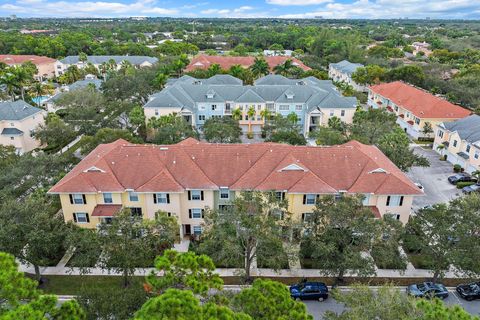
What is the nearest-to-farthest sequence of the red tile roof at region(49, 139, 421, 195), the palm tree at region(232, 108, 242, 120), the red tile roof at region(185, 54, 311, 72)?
the red tile roof at region(49, 139, 421, 195), the palm tree at region(232, 108, 242, 120), the red tile roof at region(185, 54, 311, 72)

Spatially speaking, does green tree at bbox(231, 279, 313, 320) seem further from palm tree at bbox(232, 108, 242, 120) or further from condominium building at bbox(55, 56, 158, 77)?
condominium building at bbox(55, 56, 158, 77)

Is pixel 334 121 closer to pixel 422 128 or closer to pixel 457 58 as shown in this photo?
pixel 422 128

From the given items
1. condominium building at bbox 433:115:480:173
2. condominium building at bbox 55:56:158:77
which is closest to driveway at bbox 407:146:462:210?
condominium building at bbox 433:115:480:173

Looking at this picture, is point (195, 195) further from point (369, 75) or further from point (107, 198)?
point (369, 75)

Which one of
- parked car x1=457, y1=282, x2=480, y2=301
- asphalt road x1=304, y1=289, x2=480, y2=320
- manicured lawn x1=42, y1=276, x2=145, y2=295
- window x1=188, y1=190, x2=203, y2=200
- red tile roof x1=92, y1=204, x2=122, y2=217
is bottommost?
asphalt road x1=304, y1=289, x2=480, y2=320

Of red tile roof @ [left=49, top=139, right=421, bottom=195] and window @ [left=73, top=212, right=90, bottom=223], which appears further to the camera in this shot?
window @ [left=73, top=212, right=90, bottom=223]

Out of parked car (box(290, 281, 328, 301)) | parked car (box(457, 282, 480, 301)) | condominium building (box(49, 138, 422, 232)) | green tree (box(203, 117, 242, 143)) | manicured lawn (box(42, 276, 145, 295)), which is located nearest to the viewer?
parked car (box(290, 281, 328, 301))

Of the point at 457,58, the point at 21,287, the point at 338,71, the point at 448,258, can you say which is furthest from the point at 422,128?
the point at 457,58

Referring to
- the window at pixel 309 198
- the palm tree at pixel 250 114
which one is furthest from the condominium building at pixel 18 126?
the window at pixel 309 198

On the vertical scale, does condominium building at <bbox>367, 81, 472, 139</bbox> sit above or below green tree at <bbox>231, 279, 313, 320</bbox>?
below
